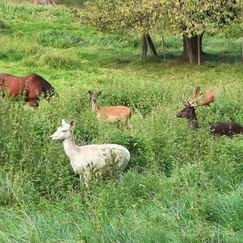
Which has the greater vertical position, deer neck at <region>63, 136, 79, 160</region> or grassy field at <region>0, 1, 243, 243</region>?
deer neck at <region>63, 136, 79, 160</region>

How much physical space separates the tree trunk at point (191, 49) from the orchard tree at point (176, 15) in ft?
0.75

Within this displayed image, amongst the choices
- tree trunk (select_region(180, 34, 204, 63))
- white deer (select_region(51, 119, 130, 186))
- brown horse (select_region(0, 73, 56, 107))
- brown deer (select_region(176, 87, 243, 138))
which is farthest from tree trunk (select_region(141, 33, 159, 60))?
white deer (select_region(51, 119, 130, 186))

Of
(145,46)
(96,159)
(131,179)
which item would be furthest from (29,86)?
(145,46)

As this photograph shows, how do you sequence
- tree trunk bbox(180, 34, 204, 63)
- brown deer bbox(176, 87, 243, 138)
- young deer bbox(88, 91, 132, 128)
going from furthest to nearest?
1. tree trunk bbox(180, 34, 204, 63)
2. young deer bbox(88, 91, 132, 128)
3. brown deer bbox(176, 87, 243, 138)

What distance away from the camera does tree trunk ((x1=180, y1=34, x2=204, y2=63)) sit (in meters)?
22.4

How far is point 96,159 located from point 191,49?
638 inches

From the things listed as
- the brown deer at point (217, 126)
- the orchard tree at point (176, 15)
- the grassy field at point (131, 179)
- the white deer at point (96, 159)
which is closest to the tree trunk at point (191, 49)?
the orchard tree at point (176, 15)

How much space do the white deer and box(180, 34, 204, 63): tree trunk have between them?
14761 mm

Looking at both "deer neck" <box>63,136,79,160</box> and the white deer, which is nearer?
the white deer

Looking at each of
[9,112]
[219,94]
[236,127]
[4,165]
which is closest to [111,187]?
[4,165]

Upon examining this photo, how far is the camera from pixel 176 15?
20.3 m

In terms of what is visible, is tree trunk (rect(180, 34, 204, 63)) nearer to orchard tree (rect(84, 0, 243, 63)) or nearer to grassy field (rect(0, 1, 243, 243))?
orchard tree (rect(84, 0, 243, 63))

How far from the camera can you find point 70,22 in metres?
31.0

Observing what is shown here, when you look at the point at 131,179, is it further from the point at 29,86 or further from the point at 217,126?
the point at 29,86
